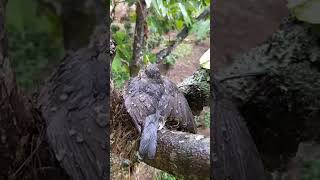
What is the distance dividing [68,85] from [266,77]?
45 cm

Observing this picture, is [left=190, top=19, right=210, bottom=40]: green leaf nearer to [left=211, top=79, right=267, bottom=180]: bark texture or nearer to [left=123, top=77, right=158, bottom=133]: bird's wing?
[left=123, top=77, right=158, bottom=133]: bird's wing

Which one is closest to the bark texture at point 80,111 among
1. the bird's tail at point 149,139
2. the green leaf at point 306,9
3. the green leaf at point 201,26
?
the bird's tail at point 149,139

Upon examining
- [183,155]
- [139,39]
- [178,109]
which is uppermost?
[139,39]

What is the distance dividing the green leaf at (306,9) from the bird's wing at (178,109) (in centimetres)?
45

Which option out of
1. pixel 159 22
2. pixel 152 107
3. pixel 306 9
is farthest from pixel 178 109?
pixel 159 22

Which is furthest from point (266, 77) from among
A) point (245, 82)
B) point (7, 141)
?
point (7, 141)

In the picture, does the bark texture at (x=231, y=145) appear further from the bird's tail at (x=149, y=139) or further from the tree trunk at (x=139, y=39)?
the tree trunk at (x=139, y=39)

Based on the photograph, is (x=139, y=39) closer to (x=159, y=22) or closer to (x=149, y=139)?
(x=159, y=22)

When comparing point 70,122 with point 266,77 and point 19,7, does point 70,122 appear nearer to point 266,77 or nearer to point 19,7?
point 19,7

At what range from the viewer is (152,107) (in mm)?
1251

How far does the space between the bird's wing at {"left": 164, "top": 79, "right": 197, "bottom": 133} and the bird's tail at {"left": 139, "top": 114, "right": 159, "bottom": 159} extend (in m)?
0.07

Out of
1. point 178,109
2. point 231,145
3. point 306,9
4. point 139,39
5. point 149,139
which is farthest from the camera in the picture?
point 139,39

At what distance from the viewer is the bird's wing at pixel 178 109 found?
1.28 m

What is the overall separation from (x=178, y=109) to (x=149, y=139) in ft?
0.49
